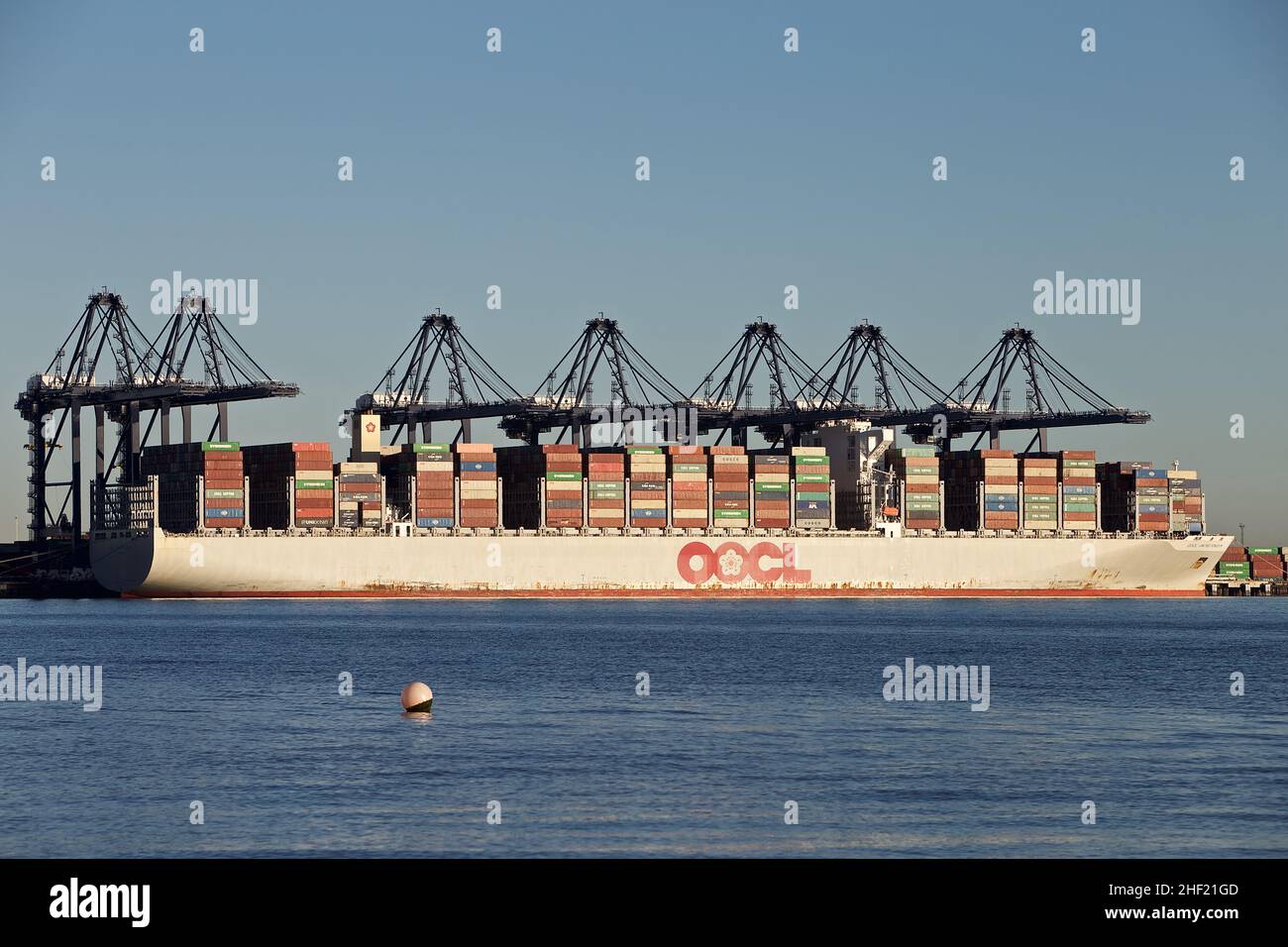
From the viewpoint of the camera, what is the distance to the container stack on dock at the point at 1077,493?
127m

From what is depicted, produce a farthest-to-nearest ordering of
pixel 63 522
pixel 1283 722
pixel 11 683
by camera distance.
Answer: pixel 63 522 < pixel 11 683 < pixel 1283 722

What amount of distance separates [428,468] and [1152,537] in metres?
56.6

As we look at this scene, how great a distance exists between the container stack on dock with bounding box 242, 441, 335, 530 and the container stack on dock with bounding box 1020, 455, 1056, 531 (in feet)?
174

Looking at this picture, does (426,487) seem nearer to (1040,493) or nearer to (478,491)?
(478,491)

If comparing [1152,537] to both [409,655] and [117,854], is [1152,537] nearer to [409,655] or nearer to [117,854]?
[409,655]

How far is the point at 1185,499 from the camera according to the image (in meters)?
132

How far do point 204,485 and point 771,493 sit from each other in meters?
41.0

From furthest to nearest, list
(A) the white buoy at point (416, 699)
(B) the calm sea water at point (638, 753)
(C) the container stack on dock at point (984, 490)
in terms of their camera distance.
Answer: (C) the container stack on dock at point (984, 490)
(A) the white buoy at point (416, 699)
(B) the calm sea water at point (638, 753)

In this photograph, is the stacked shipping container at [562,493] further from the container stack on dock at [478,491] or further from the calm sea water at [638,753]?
the calm sea water at [638,753]

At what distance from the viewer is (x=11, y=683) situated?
4675 cm

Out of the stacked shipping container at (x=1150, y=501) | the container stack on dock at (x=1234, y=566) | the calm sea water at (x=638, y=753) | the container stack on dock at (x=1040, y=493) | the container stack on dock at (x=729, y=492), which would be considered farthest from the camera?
the container stack on dock at (x=1234, y=566)

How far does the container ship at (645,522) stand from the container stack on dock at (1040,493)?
134 mm

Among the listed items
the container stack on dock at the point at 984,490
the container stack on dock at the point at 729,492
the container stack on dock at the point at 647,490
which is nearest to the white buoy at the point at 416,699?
the container stack on dock at the point at 647,490
